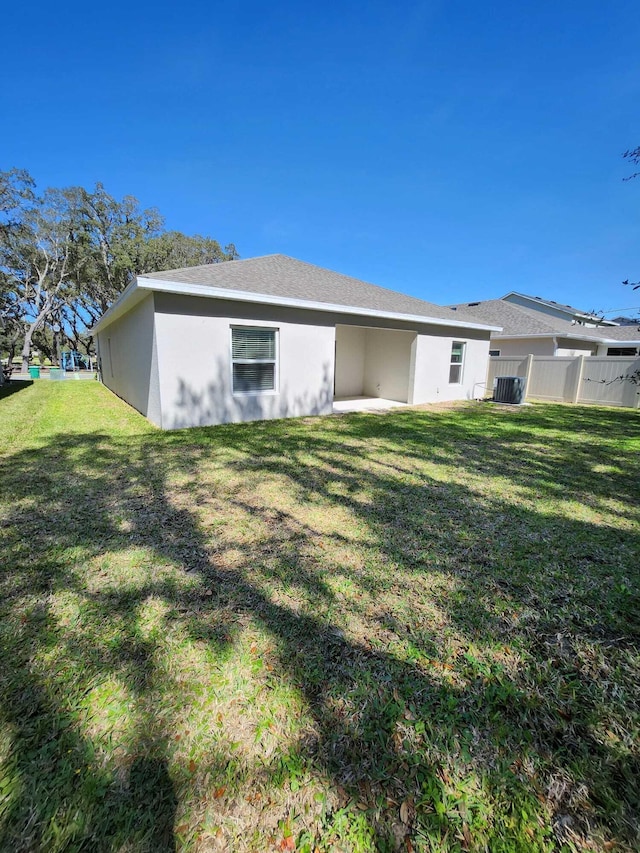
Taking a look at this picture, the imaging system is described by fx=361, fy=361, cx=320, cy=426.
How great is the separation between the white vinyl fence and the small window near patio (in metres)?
2.74

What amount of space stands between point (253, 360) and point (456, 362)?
25.0 ft

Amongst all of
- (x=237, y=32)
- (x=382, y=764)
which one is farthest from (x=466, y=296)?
(x=382, y=764)

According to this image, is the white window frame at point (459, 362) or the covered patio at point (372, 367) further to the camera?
the white window frame at point (459, 362)

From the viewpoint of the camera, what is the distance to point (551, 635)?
207 centimetres

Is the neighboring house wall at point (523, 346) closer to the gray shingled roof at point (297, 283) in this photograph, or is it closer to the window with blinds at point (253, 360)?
the gray shingled roof at point (297, 283)

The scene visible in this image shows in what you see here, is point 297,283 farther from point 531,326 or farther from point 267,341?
point 531,326

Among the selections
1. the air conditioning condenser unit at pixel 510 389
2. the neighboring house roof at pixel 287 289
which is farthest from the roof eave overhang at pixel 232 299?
the air conditioning condenser unit at pixel 510 389

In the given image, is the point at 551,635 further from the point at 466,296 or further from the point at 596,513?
the point at 466,296

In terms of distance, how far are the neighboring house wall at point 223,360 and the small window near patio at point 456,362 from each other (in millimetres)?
5179

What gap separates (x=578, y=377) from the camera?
12.9 m

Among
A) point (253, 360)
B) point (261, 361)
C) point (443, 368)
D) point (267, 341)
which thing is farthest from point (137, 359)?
point (443, 368)

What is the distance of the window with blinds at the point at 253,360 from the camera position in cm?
773

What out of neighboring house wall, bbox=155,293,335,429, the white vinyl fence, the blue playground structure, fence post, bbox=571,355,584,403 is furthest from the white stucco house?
the blue playground structure

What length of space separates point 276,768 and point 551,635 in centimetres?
165
